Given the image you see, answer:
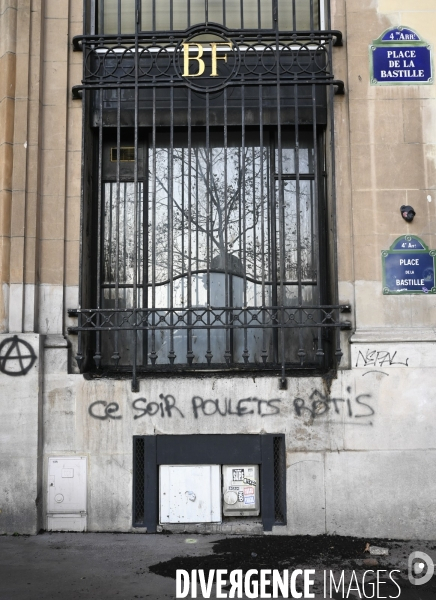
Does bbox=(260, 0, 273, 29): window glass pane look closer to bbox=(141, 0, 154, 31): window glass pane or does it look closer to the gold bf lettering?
the gold bf lettering

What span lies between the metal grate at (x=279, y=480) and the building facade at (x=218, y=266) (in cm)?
3

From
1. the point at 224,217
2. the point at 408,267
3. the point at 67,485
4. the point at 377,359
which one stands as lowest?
the point at 67,485

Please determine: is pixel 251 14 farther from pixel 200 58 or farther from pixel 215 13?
pixel 200 58

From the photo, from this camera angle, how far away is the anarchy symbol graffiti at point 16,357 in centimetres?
686

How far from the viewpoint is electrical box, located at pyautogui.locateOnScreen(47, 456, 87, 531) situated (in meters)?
6.79

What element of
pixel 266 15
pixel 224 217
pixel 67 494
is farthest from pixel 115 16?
pixel 67 494

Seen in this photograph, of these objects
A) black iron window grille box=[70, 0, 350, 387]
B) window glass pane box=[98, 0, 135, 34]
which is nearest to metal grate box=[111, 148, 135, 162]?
black iron window grille box=[70, 0, 350, 387]

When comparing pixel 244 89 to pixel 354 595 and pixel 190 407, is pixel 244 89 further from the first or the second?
pixel 354 595

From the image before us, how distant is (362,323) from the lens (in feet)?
23.1

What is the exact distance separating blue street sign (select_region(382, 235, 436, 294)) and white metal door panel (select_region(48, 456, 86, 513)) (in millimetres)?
3872

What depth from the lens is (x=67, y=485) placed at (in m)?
6.80
